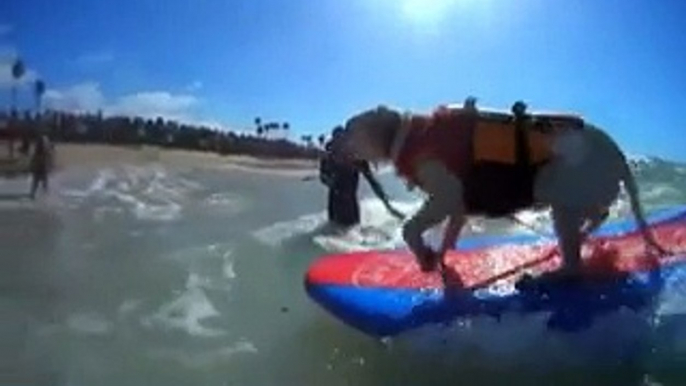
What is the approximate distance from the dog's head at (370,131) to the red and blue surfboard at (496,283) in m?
0.20

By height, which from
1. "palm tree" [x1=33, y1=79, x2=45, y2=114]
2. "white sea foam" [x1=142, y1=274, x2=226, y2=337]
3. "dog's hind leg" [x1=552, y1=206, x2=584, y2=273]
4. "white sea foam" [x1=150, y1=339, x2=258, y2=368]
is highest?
"palm tree" [x1=33, y1=79, x2=45, y2=114]

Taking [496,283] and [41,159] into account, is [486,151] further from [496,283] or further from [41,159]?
[41,159]

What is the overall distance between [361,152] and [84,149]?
312 mm

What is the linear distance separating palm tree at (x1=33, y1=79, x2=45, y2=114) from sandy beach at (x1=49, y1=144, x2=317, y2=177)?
49 millimetres

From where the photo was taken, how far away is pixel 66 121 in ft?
3.88

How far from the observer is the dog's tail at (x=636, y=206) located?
1.35 meters

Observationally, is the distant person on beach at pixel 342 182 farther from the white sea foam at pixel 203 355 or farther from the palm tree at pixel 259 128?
the white sea foam at pixel 203 355

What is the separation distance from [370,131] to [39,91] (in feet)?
1.17

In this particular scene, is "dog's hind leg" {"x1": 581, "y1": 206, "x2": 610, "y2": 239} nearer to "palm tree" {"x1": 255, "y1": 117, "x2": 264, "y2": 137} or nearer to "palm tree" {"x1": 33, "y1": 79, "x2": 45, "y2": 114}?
"palm tree" {"x1": 255, "y1": 117, "x2": 264, "y2": 137}

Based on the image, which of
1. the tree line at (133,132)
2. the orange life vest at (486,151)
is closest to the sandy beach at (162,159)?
the tree line at (133,132)

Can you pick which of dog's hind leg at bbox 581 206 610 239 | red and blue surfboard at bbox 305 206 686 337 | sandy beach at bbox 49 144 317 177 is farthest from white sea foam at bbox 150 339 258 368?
dog's hind leg at bbox 581 206 610 239

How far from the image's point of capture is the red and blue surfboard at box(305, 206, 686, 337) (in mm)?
1411

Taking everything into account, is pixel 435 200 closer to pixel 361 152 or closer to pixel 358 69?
pixel 361 152

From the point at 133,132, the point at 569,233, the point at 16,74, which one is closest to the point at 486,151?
the point at 569,233
